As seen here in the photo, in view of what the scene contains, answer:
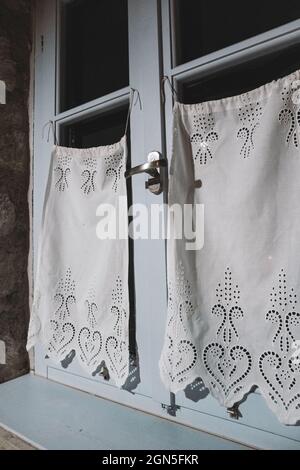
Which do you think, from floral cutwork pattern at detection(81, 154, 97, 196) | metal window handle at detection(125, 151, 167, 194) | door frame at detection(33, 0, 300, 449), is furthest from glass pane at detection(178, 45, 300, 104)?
floral cutwork pattern at detection(81, 154, 97, 196)

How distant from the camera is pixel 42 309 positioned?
1.04m

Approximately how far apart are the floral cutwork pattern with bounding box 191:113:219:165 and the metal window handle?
11 centimetres

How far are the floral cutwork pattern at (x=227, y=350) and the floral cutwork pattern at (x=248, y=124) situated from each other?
11.1 inches

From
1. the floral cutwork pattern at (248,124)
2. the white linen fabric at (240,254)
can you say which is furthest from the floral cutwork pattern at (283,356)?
the floral cutwork pattern at (248,124)

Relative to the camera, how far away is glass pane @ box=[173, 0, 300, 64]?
76 cm

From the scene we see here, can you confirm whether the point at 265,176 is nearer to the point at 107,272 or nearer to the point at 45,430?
the point at 107,272

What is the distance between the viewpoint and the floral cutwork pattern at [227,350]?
0.67 metres

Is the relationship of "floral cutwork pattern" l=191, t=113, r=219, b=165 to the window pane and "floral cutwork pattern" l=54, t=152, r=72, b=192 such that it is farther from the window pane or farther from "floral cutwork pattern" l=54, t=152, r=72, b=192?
"floral cutwork pattern" l=54, t=152, r=72, b=192

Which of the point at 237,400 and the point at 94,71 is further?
the point at 94,71

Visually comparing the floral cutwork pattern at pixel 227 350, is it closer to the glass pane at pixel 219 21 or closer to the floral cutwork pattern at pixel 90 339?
the floral cutwork pattern at pixel 90 339

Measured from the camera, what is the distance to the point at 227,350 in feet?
2.28

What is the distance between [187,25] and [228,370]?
0.96 meters

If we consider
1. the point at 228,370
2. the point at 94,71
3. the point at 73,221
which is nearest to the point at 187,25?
the point at 94,71
